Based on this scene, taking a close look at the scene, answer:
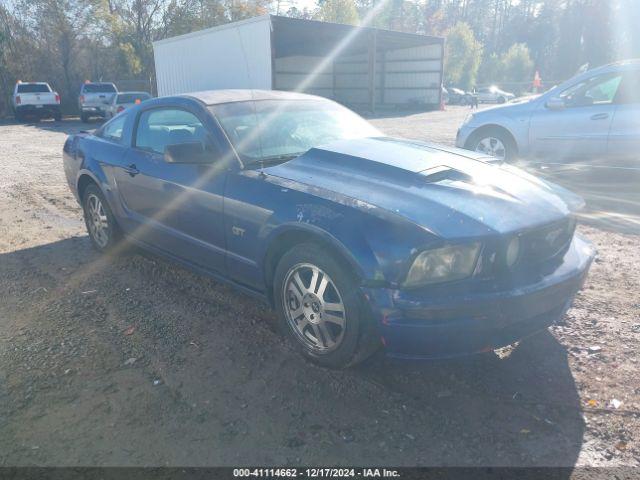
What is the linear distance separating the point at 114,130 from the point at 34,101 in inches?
911

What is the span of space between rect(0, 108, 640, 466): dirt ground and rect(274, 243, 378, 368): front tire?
0.17 meters

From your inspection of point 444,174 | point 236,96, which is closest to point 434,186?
point 444,174

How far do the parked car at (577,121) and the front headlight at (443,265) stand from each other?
586 cm

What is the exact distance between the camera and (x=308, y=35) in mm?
24875

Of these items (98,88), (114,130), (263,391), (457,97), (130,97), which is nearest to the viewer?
(263,391)

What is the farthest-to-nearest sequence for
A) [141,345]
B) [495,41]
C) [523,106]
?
[495,41]
[523,106]
[141,345]

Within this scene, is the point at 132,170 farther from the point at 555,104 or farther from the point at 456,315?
the point at 555,104

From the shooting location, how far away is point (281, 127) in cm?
384

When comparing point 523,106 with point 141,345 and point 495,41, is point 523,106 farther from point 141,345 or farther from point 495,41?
point 495,41

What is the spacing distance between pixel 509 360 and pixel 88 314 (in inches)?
114

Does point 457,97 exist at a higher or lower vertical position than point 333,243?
lower

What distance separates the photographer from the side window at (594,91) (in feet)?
→ 24.0

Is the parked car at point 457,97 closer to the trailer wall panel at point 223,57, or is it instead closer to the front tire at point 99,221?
the trailer wall panel at point 223,57

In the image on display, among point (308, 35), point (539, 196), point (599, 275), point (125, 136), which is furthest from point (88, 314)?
point (308, 35)
